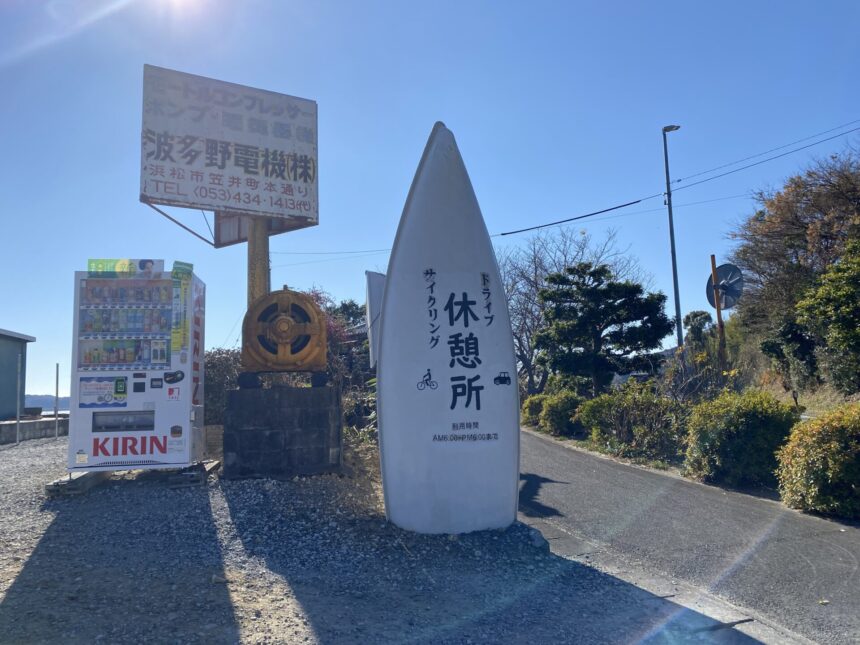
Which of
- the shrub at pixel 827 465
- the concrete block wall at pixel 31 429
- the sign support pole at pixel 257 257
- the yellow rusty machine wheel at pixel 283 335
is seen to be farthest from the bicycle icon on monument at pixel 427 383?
Answer: the concrete block wall at pixel 31 429

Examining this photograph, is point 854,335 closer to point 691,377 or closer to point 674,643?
point 691,377

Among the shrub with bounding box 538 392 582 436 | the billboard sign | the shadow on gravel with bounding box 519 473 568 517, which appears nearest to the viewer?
the shadow on gravel with bounding box 519 473 568 517

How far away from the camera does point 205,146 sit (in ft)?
36.1

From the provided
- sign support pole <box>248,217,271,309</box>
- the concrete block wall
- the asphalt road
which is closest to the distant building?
the concrete block wall

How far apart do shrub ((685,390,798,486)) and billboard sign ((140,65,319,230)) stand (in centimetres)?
770

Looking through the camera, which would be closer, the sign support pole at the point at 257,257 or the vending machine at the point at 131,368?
the vending machine at the point at 131,368

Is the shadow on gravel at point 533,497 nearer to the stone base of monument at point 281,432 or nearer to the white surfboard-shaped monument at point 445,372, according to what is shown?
the white surfboard-shaped monument at point 445,372

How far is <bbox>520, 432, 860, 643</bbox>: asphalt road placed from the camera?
16.5 ft

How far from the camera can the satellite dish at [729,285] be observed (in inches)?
680

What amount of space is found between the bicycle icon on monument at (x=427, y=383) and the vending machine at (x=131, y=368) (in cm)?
338

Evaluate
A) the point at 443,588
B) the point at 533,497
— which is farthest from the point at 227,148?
the point at 443,588

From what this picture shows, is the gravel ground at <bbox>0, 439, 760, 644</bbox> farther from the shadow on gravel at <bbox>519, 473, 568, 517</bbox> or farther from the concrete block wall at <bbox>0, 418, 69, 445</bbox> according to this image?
the concrete block wall at <bbox>0, 418, 69, 445</bbox>

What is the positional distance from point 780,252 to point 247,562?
22262 millimetres

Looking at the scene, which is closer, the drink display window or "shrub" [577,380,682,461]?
the drink display window
